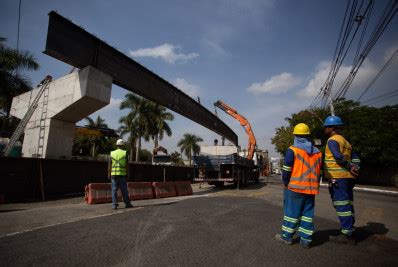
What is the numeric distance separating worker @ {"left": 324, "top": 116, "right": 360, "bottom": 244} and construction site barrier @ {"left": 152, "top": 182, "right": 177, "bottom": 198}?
23.8 feet

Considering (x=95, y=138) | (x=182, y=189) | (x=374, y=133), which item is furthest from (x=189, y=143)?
(x=182, y=189)

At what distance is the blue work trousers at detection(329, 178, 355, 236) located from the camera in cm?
413

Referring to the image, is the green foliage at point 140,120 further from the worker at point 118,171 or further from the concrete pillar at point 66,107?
the worker at point 118,171

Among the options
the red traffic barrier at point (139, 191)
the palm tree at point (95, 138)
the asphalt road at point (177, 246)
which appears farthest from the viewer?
the palm tree at point (95, 138)

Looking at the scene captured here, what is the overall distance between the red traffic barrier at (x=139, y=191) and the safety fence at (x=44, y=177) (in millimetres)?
2677

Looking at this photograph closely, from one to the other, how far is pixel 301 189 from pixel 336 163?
931 millimetres

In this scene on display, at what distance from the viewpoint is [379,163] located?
29047 millimetres

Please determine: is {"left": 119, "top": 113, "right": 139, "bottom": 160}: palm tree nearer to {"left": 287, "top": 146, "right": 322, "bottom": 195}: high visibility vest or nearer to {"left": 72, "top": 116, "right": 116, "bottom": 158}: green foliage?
{"left": 72, "top": 116, "right": 116, "bottom": 158}: green foliage

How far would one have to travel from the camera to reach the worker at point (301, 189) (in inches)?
154

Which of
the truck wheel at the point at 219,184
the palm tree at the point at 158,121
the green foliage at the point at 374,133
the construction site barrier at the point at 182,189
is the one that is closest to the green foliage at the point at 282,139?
the green foliage at the point at 374,133

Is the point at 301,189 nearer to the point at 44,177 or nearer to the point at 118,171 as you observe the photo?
the point at 118,171

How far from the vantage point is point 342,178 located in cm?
430

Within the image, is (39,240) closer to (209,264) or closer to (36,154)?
(209,264)

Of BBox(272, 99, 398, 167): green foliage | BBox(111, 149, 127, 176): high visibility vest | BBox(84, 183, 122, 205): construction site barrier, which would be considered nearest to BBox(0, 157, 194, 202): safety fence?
BBox(84, 183, 122, 205): construction site barrier
